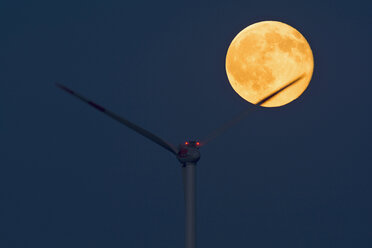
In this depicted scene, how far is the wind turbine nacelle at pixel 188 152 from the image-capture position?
38094mm

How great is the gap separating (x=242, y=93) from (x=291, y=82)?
9.60 ft

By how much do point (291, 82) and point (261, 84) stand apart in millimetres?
1739

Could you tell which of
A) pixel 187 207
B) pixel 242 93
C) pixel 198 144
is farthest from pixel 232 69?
pixel 187 207

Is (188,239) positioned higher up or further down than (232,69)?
further down

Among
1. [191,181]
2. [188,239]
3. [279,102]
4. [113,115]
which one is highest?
[279,102]

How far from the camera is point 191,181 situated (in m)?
37.8

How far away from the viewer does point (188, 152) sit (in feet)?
125

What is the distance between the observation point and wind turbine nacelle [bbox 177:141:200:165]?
1500 inches

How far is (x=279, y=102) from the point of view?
45250mm

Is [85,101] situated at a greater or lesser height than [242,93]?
lesser

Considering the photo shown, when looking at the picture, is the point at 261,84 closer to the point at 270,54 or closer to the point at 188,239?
the point at 270,54

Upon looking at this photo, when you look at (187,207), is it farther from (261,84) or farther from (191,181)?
(261,84)

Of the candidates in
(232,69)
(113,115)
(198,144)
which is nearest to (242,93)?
(232,69)

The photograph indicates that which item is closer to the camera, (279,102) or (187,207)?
(187,207)
